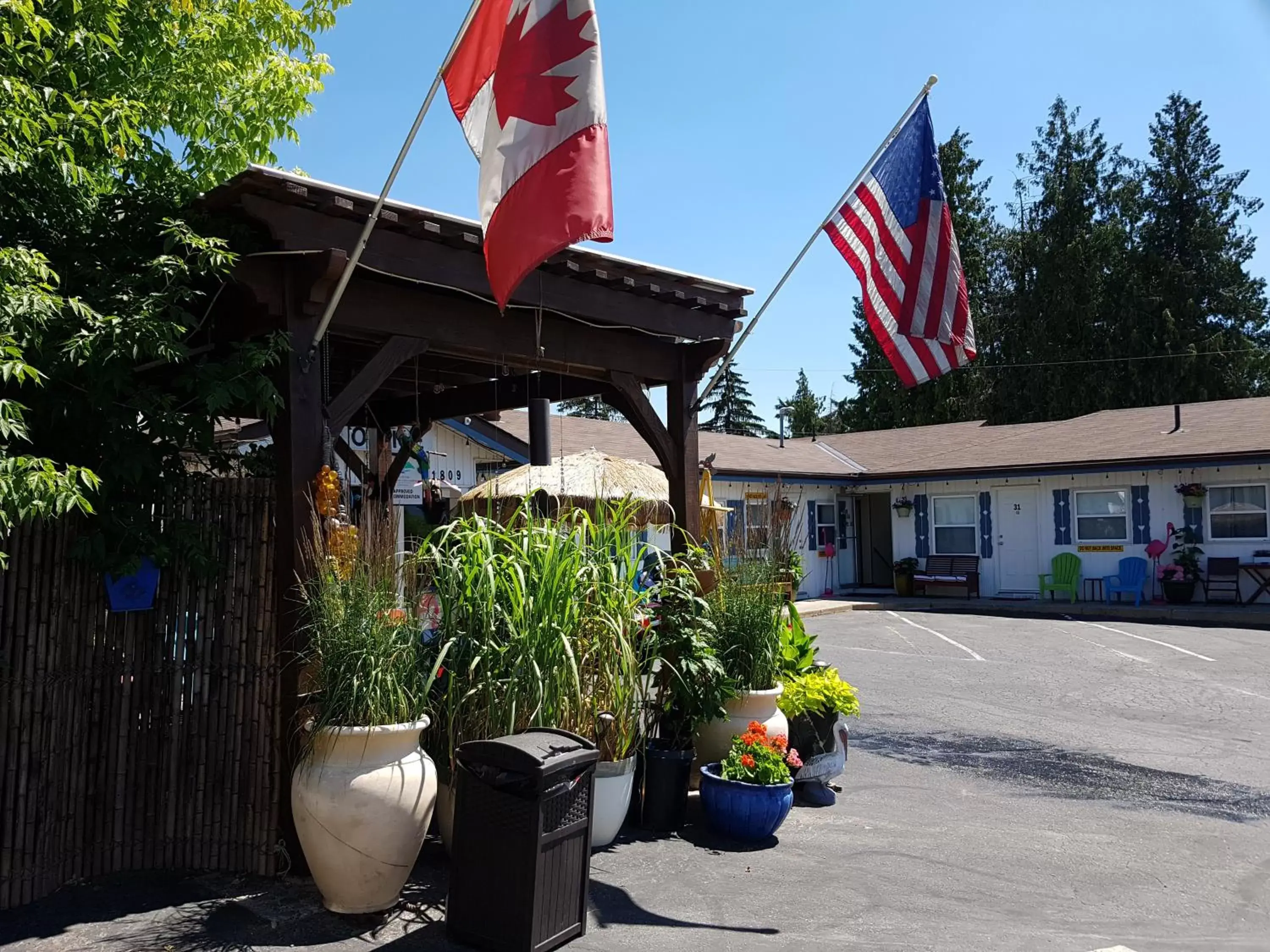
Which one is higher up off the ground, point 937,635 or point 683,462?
point 683,462

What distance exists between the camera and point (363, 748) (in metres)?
4.45

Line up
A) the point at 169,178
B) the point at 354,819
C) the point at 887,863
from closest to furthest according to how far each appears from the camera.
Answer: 1. the point at 354,819
2. the point at 887,863
3. the point at 169,178

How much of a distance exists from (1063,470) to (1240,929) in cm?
1725

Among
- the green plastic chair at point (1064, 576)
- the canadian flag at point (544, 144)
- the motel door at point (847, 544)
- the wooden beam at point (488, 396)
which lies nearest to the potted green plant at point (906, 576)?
the motel door at point (847, 544)

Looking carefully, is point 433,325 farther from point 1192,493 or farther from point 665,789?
point 1192,493

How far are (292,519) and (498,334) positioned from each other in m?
2.01

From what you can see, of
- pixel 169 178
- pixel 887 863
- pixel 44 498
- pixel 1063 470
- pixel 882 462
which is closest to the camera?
pixel 44 498

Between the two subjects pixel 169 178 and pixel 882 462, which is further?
pixel 882 462

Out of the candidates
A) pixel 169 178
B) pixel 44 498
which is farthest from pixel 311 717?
pixel 169 178

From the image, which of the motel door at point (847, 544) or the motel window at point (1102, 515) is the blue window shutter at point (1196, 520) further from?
the motel door at point (847, 544)

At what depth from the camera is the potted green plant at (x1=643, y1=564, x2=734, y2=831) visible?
5797mm

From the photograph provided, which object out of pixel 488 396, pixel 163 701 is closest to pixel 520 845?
pixel 163 701

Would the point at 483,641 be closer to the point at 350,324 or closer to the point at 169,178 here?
the point at 350,324

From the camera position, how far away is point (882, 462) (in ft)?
81.1
